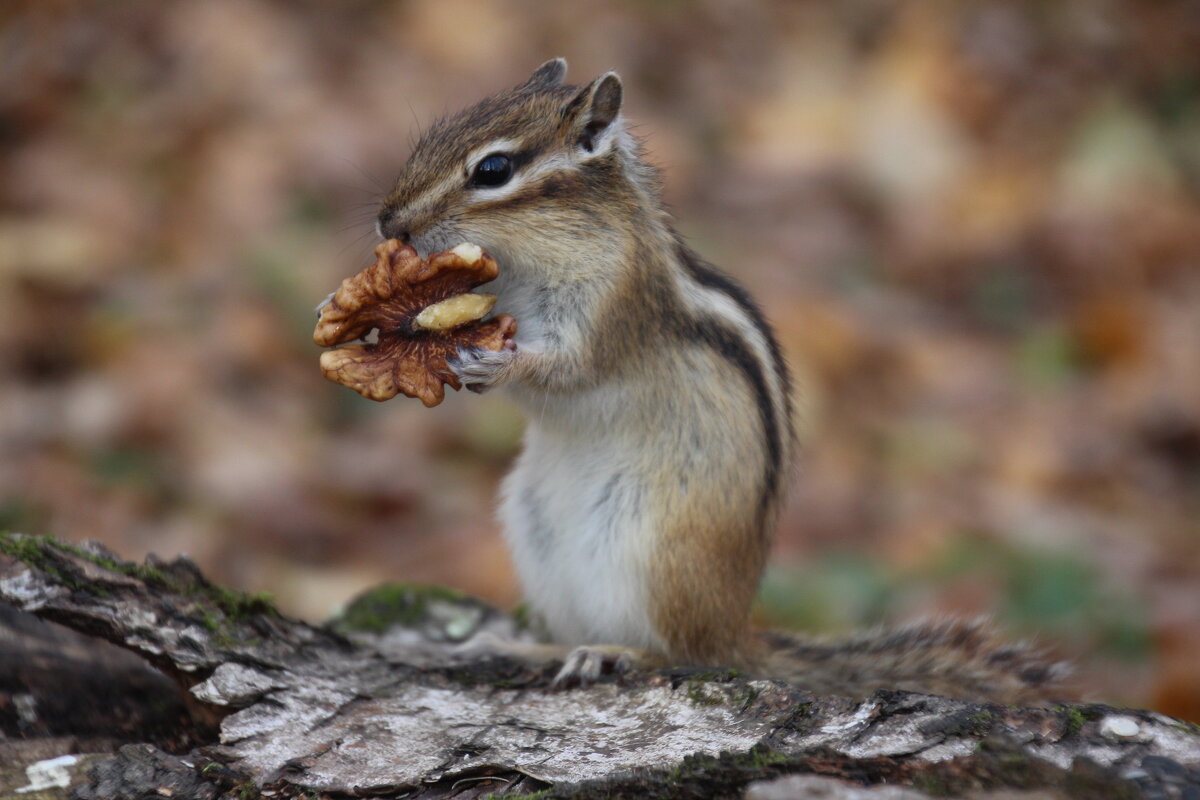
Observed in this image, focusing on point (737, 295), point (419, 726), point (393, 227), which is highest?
point (737, 295)

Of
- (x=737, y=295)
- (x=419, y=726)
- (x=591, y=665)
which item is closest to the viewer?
(x=419, y=726)

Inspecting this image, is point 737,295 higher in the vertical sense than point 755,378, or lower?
higher

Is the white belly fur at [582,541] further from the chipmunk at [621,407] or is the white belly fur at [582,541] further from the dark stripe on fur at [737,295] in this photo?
the dark stripe on fur at [737,295]

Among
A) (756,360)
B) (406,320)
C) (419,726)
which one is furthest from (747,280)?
(419,726)

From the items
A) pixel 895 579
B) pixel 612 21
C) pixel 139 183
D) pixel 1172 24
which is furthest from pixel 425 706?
pixel 1172 24

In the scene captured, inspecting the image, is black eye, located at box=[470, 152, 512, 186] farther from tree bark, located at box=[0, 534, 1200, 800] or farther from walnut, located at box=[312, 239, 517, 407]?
tree bark, located at box=[0, 534, 1200, 800]

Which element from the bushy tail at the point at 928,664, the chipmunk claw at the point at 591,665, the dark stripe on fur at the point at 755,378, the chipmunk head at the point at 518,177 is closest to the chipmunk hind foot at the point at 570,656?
the chipmunk claw at the point at 591,665

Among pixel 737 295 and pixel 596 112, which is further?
pixel 737 295

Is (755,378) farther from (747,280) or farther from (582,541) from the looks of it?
(747,280)
